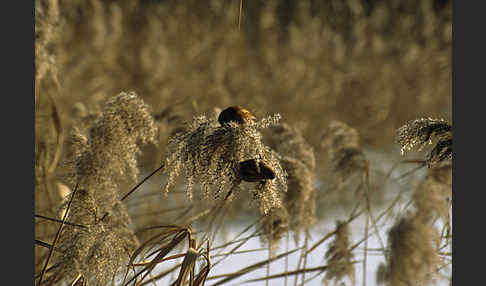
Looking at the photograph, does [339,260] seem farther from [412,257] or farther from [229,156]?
[229,156]

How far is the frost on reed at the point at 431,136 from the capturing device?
25.6 inches

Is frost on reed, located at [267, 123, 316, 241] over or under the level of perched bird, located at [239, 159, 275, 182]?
over

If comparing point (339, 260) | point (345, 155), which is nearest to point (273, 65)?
point (345, 155)

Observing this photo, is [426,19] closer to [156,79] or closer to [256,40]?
[256,40]

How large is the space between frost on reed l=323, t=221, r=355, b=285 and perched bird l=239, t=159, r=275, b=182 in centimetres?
64

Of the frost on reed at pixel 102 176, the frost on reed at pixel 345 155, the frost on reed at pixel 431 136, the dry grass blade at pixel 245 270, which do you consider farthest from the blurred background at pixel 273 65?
the frost on reed at pixel 431 136

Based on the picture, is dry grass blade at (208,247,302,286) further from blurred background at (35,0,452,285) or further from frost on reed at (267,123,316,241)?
blurred background at (35,0,452,285)

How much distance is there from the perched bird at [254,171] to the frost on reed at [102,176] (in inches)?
4.7

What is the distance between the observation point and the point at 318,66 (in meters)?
3.11

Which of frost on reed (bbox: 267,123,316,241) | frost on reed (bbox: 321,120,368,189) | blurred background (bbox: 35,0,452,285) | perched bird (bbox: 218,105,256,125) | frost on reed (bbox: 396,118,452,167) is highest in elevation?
blurred background (bbox: 35,0,452,285)

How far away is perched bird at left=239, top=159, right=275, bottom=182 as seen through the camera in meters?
0.59

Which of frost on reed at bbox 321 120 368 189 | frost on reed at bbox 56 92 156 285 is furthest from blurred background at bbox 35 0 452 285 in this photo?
frost on reed at bbox 56 92 156 285

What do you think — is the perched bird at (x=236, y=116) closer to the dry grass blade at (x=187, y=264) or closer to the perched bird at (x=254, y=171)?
the perched bird at (x=254, y=171)
